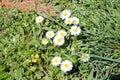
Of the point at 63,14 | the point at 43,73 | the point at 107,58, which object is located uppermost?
the point at 63,14

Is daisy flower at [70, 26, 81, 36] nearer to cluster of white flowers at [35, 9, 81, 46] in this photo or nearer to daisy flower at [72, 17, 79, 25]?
cluster of white flowers at [35, 9, 81, 46]

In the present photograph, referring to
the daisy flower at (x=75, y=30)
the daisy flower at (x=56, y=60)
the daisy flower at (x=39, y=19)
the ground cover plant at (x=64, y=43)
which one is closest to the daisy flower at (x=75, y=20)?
the ground cover plant at (x=64, y=43)

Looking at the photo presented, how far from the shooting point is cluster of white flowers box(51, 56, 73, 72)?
10.3 feet

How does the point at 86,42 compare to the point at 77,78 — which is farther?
the point at 86,42

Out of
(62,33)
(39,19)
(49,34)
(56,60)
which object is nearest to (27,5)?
(39,19)

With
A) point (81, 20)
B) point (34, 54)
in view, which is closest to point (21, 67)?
point (34, 54)

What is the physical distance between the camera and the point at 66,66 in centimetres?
317

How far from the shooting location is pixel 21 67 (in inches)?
132

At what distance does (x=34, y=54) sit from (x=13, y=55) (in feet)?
0.75

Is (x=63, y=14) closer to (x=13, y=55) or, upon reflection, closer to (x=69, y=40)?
(x=69, y=40)

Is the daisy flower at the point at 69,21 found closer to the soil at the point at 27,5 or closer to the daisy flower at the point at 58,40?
the daisy flower at the point at 58,40

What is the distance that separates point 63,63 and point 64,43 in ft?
1.07

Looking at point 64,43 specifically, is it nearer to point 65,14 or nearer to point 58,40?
point 58,40

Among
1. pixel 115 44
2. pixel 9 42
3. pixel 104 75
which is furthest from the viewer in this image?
pixel 9 42
